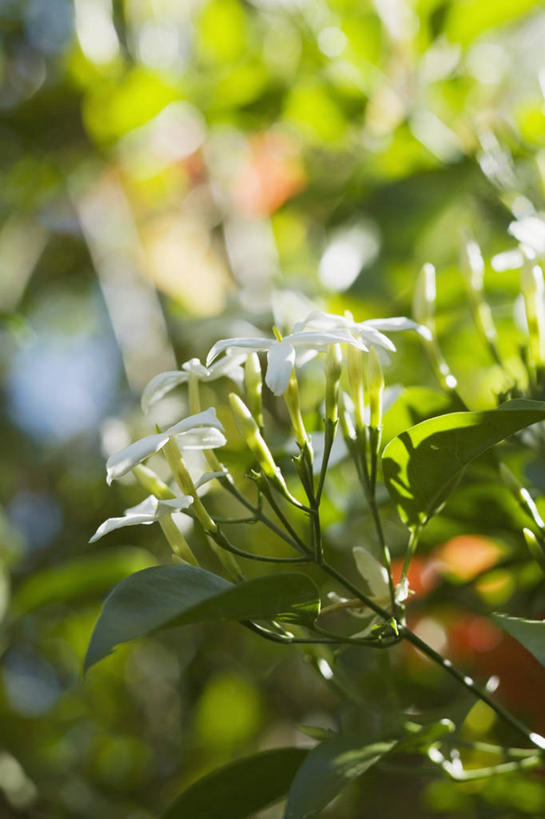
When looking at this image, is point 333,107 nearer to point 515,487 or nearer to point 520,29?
point 520,29

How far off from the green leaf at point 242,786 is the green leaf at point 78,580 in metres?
0.27

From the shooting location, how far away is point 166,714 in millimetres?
1150

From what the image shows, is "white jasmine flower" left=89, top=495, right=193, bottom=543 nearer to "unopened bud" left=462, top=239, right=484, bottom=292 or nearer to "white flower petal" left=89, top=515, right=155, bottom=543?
"white flower petal" left=89, top=515, right=155, bottom=543

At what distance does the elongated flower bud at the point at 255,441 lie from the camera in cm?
39

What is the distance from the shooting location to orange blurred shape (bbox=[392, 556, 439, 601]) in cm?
77

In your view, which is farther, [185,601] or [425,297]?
[425,297]

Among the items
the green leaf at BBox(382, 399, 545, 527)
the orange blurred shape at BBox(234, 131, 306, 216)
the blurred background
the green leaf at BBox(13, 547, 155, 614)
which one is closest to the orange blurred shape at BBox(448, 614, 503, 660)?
the blurred background

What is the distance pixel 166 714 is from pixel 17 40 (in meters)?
1.05

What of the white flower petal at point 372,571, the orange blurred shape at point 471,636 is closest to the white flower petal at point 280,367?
the white flower petal at point 372,571

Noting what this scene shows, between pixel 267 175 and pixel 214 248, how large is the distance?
164 mm

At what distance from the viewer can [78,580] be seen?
2.42 ft

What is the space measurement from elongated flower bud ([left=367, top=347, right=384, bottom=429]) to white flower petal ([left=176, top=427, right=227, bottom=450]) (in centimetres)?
7

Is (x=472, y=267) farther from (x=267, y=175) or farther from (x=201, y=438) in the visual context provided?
(x=267, y=175)

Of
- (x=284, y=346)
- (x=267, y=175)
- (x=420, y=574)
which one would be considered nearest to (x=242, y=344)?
(x=284, y=346)
